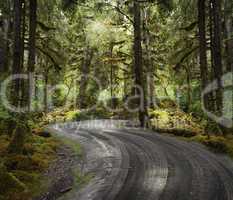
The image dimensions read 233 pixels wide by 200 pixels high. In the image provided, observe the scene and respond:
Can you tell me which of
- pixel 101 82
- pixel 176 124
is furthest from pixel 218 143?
pixel 101 82

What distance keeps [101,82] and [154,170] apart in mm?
35698

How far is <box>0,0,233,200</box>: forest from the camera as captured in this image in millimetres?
13750

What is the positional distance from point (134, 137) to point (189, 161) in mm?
5975

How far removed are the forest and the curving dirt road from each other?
0.20 metres

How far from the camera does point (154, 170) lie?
12398mm

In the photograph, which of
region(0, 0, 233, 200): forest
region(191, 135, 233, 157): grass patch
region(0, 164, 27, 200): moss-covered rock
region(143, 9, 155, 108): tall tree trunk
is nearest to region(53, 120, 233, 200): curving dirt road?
region(0, 0, 233, 200): forest

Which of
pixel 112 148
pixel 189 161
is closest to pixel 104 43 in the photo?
pixel 112 148

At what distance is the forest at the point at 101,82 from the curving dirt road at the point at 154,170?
197 millimetres

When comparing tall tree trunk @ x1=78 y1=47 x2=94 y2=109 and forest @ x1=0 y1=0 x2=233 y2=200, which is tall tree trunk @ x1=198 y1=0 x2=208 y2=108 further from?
tall tree trunk @ x1=78 y1=47 x2=94 y2=109

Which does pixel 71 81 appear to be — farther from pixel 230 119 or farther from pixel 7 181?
pixel 7 181

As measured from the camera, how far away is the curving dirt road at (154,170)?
33.2ft

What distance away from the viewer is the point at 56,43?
2619 cm

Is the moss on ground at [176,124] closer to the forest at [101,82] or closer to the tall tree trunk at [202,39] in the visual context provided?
the forest at [101,82]

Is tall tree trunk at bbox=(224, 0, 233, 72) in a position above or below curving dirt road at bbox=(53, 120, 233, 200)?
above
